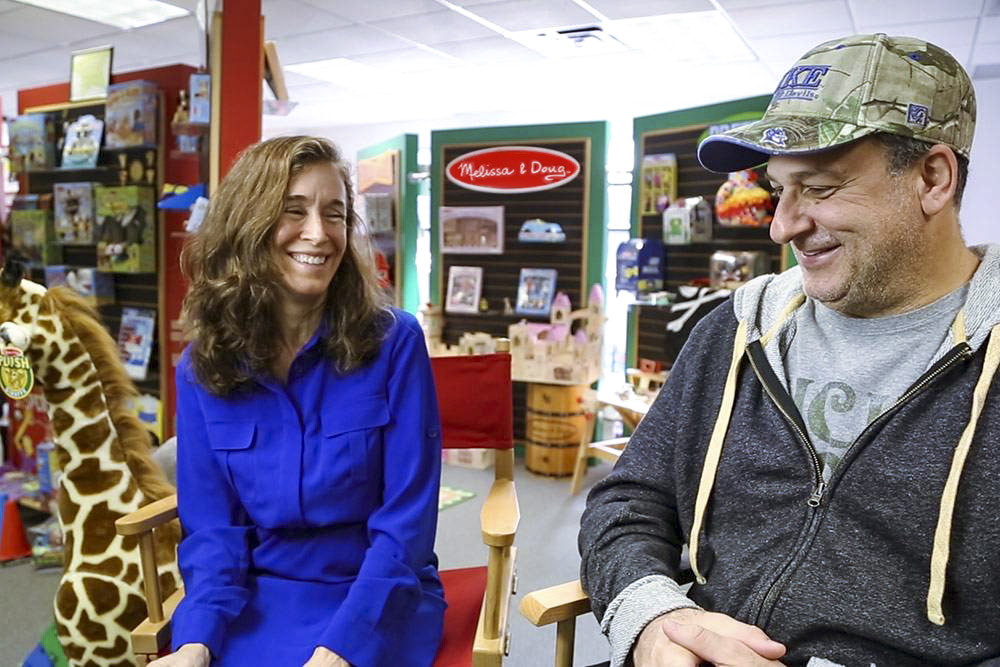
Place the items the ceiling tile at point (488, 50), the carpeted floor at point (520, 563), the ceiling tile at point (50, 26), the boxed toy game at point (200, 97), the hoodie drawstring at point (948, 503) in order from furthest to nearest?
the ceiling tile at point (488, 50)
the ceiling tile at point (50, 26)
the boxed toy game at point (200, 97)
the carpeted floor at point (520, 563)
the hoodie drawstring at point (948, 503)

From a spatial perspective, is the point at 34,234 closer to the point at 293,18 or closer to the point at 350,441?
the point at 293,18

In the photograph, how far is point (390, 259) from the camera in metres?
6.68

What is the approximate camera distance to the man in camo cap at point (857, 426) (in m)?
1.17

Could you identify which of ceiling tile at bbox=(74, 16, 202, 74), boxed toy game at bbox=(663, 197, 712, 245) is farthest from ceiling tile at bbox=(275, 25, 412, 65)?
boxed toy game at bbox=(663, 197, 712, 245)

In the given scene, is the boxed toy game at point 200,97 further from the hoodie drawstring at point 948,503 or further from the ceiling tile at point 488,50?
the ceiling tile at point 488,50

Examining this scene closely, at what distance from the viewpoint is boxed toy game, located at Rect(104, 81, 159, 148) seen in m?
3.89

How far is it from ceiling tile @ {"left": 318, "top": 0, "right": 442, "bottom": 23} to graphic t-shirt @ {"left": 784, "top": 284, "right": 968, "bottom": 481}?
514 centimetres

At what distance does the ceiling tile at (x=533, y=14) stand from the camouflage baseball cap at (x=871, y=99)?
4.81 meters

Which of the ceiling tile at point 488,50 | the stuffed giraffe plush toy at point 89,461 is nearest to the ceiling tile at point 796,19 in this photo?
the ceiling tile at point 488,50

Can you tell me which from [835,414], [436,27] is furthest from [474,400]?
[436,27]

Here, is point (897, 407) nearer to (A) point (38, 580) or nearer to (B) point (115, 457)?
(B) point (115, 457)

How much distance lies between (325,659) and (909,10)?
20.0 feet

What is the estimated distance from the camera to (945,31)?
20.0ft

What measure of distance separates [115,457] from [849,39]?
205 cm
